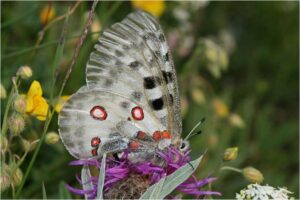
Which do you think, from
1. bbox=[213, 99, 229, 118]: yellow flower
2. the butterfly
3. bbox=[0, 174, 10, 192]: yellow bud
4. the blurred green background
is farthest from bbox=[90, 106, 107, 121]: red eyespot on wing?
bbox=[213, 99, 229, 118]: yellow flower

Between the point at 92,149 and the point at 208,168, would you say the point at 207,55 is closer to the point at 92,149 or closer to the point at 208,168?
the point at 208,168

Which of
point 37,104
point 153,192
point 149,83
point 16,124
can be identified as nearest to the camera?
point 153,192

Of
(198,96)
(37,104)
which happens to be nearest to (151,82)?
(37,104)

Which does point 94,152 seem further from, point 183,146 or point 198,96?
point 198,96

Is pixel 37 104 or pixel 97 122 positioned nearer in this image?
pixel 97 122

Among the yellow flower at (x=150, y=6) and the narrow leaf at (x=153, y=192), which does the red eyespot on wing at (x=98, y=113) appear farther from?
the yellow flower at (x=150, y=6)

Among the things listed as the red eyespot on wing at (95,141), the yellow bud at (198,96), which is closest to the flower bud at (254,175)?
the red eyespot on wing at (95,141)

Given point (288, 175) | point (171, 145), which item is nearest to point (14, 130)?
point (171, 145)
